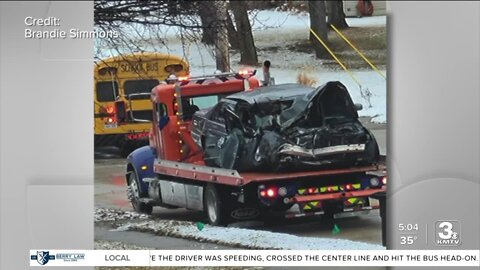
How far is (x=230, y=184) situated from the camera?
445 centimetres

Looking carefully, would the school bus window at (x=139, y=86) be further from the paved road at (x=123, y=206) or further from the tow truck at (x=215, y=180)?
the paved road at (x=123, y=206)

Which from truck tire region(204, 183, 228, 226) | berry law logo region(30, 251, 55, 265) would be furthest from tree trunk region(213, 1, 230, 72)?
berry law logo region(30, 251, 55, 265)

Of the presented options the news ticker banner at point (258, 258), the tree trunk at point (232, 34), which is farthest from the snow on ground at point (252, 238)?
the tree trunk at point (232, 34)

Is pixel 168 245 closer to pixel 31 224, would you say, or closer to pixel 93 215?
pixel 93 215

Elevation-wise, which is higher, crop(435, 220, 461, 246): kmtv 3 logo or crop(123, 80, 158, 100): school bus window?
crop(123, 80, 158, 100): school bus window

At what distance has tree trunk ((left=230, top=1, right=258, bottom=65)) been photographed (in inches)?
173

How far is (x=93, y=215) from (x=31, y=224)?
0.35 m

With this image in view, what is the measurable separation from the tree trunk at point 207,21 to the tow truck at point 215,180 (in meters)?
0.20

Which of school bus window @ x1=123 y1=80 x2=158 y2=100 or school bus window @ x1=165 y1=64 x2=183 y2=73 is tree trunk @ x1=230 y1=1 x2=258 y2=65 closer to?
school bus window @ x1=165 y1=64 x2=183 y2=73

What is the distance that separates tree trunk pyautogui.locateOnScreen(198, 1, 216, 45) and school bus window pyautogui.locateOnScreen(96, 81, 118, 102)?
0.56 metres

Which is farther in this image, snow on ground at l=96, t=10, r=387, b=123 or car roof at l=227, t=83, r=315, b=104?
car roof at l=227, t=83, r=315, b=104

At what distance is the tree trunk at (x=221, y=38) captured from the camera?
438 cm

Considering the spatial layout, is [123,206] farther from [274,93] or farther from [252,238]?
[274,93]

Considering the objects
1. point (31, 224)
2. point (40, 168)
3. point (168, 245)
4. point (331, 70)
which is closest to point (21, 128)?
point (40, 168)
